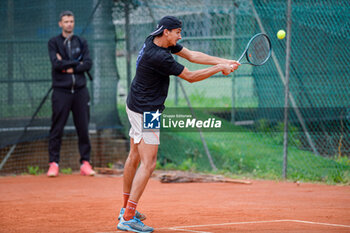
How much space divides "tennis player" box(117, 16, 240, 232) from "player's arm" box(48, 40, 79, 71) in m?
3.41

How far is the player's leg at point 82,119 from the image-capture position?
8.81 meters

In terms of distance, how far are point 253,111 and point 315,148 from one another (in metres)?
1.34

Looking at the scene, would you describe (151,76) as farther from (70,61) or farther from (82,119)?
(82,119)

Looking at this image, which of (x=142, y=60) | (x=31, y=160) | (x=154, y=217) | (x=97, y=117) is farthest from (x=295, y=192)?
(x=31, y=160)

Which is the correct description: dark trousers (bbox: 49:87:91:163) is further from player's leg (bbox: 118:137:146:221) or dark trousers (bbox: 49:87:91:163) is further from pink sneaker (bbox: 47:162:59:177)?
player's leg (bbox: 118:137:146:221)

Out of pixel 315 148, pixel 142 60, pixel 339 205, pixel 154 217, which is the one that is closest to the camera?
pixel 142 60

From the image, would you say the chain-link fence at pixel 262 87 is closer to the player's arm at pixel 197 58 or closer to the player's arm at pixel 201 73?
the player's arm at pixel 197 58

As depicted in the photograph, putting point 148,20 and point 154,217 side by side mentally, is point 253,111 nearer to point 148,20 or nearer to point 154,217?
point 148,20

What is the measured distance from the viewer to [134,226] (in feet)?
16.6

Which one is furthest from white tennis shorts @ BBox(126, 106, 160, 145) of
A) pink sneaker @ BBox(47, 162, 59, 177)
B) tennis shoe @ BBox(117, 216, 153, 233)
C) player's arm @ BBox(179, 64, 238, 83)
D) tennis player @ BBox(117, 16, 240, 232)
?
pink sneaker @ BBox(47, 162, 59, 177)

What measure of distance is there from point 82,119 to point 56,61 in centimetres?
105

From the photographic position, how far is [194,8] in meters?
9.30

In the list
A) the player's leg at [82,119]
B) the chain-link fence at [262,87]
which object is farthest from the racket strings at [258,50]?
the player's leg at [82,119]

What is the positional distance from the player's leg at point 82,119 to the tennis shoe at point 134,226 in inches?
152
